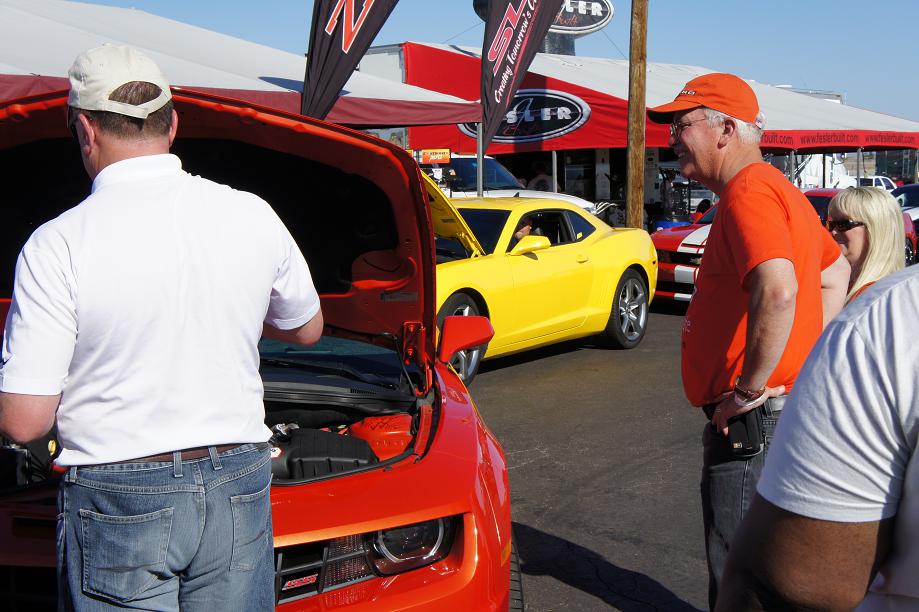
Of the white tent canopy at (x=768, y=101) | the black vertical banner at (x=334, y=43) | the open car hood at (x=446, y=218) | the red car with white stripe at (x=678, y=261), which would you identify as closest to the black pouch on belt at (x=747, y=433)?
the open car hood at (x=446, y=218)

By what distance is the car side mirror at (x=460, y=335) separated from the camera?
3725 millimetres

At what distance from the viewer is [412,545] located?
8.71ft

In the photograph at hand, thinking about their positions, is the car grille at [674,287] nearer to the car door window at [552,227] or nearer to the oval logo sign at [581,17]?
the car door window at [552,227]

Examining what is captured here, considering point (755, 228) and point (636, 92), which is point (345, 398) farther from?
point (636, 92)

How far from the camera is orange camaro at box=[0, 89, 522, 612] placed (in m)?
2.49

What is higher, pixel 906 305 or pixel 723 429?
pixel 906 305

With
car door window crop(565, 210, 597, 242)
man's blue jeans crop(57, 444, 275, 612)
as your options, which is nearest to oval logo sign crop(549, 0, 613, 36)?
car door window crop(565, 210, 597, 242)

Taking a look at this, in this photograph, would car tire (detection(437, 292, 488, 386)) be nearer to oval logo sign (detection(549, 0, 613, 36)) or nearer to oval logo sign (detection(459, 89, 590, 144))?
oval logo sign (detection(459, 89, 590, 144))

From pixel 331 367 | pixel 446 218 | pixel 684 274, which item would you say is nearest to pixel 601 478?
pixel 446 218

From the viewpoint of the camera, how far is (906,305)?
1.16 meters

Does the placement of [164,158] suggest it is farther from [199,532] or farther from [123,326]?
[199,532]

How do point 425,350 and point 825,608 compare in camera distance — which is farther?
point 425,350

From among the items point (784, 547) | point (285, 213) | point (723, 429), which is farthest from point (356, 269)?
point (784, 547)

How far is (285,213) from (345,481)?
124cm
